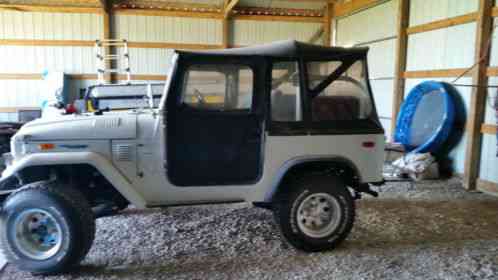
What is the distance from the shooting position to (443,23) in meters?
6.71

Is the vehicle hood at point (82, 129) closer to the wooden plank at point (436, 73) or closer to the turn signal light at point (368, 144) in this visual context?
the turn signal light at point (368, 144)

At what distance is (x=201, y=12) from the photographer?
1143 cm

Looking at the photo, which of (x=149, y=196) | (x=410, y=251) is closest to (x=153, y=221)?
(x=149, y=196)

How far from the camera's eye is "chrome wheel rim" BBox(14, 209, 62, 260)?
296 cm

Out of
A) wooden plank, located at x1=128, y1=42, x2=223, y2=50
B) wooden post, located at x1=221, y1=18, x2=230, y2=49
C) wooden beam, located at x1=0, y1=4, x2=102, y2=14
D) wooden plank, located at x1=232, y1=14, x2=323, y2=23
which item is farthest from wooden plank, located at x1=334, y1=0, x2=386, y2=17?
wooden beam, located at x1=0, y1=4, x2=102, y2=14

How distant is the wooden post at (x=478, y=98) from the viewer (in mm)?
5629

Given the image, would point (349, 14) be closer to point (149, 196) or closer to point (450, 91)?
point (450, 91)

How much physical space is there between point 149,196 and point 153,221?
1108 millimetres

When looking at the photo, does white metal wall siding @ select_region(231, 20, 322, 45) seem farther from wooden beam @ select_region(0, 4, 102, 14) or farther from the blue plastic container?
the blue plastic container

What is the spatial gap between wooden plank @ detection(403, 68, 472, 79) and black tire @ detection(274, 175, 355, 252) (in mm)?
4045

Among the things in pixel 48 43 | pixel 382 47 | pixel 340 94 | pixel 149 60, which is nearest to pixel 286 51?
pixel 340 94

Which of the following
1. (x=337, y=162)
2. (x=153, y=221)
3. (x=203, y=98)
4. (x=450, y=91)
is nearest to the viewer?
(x=203, y=98)

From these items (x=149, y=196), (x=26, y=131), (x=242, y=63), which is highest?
(x=242, y=63)

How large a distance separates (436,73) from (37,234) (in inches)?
262
